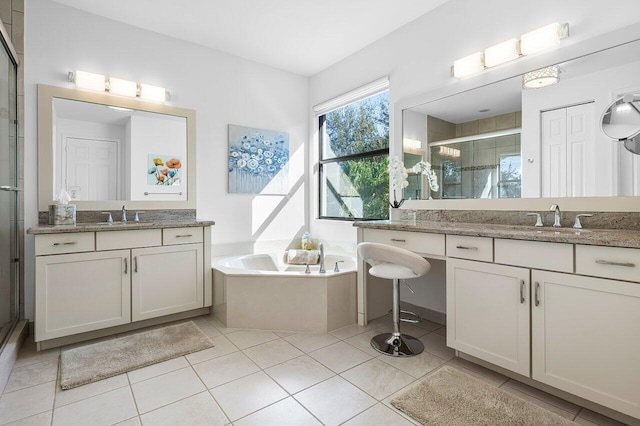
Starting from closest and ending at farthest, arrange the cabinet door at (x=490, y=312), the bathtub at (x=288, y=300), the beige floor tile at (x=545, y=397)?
the beige floor tile at (x=545, y=397) < the cabinet door at (x=490, y=312) < the bathtub at (x=288, y=300)

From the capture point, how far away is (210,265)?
9.83 ft

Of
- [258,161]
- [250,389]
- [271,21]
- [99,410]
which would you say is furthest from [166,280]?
[271,21]

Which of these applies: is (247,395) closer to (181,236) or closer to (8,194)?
(181,236)

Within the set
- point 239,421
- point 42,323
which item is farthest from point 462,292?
point 42,323

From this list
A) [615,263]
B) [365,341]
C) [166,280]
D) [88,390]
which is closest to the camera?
[615,263]

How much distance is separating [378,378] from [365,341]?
1.66ft

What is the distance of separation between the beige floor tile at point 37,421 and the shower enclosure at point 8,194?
0.82m

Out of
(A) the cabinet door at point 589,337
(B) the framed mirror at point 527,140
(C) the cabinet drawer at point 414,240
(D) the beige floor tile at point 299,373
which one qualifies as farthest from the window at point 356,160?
(A) the cabinet door at point 589,337

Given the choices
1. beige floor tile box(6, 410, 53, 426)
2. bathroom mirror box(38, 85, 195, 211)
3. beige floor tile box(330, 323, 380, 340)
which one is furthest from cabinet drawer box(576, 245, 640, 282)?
bathroom mirror box(38, 85, 195, 211)

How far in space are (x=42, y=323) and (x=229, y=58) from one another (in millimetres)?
2914

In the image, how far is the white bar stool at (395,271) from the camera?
201cm

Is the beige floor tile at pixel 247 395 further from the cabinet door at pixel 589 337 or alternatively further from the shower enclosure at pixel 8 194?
the shower enclosure at pixel 8 194

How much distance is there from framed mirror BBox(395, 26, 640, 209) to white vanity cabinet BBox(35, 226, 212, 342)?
2034 mm

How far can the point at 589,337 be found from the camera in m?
1.51
